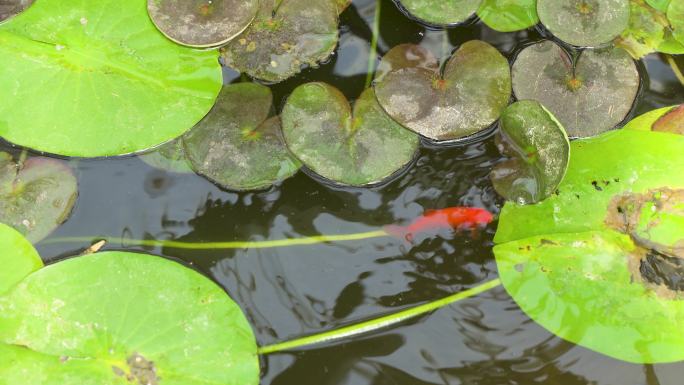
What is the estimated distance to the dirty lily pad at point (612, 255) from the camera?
6.92 feet

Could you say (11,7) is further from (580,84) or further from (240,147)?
(580,84)

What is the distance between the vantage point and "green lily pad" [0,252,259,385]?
6.69 ft

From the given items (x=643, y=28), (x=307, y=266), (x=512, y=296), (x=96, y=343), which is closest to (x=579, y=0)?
(x=643, y=28)

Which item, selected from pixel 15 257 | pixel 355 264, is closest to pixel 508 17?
pixel 355 264

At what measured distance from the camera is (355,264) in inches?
91.4

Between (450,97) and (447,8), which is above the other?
(447,8)

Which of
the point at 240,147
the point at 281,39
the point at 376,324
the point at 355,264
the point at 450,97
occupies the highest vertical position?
the point at 281,39

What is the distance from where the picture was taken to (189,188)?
2350 millimetres

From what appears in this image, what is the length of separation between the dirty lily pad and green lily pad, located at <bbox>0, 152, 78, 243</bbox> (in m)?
1.66

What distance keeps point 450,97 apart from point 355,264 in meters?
0.74

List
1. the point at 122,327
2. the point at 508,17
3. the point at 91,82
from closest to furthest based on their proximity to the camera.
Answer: the point at 122,327 → the point at 91,82 → the point at 508,17

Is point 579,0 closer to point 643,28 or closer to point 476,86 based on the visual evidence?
point 643,28

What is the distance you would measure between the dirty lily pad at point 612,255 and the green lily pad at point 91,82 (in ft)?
4.44

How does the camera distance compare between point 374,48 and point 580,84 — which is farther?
point 374,48
